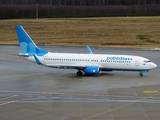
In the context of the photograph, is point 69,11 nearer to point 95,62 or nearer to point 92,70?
point 95,62

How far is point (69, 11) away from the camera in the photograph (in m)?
186

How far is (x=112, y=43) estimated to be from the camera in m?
97.9

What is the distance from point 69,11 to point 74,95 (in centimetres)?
14552

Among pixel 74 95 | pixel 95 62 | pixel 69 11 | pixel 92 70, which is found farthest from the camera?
pixel 69 11

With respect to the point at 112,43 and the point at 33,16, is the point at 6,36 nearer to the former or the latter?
the point at 112,43

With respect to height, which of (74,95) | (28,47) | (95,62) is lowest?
(74,95)

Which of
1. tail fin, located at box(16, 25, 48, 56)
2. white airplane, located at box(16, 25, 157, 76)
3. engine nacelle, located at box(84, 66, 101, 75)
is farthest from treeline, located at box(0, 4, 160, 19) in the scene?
engine nacelle, located at box(84, 66, 101, 75)

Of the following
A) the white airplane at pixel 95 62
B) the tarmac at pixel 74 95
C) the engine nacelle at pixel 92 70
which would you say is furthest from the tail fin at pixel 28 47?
the engine nacelle at pixel 92 70

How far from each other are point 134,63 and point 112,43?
43374mm

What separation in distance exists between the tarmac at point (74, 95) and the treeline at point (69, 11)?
11379 centimetres

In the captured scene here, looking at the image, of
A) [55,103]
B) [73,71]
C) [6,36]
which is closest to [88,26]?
[6,36]

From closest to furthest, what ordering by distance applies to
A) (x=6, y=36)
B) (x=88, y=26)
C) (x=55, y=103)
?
1. (x=55, y=103)
2. (x=6, y=36)
3. (x=88, y=26)

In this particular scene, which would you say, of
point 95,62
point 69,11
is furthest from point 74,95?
point 69,11

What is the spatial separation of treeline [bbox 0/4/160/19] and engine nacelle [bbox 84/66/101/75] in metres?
124
